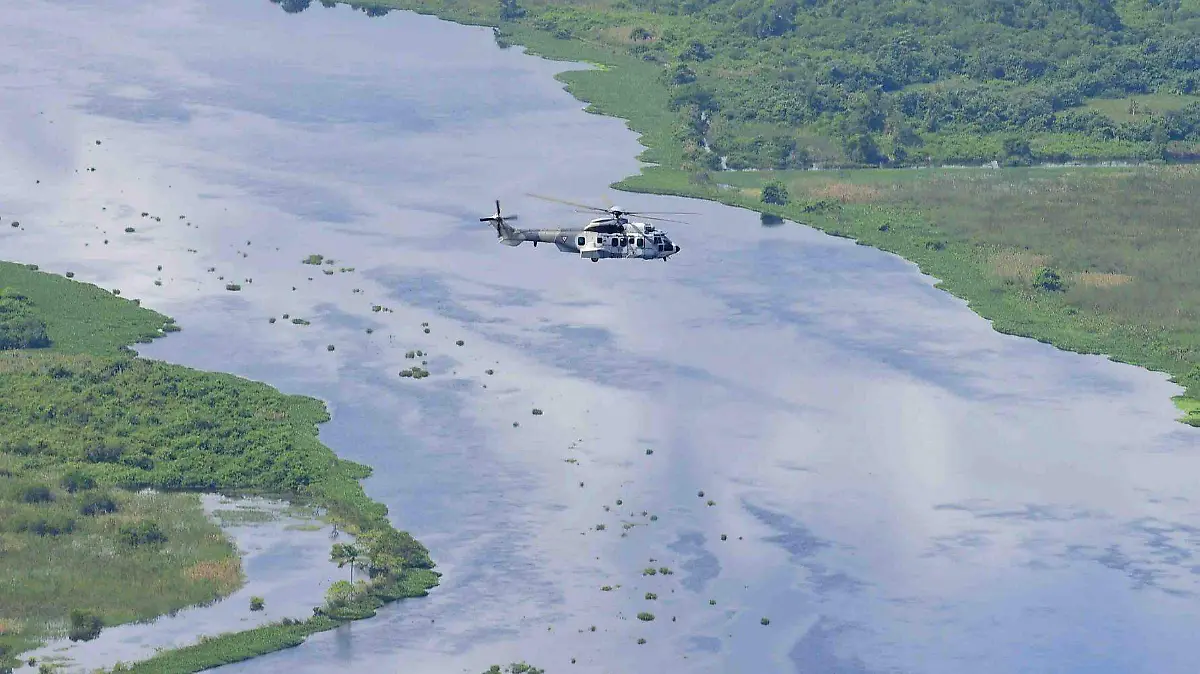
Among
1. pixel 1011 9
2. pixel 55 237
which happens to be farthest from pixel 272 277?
pixel 1011 9

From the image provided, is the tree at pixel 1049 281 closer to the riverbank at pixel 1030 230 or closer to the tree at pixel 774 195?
the riverbank at pixel 1030 230

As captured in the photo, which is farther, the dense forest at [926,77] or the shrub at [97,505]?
the dense forest at [926,77]

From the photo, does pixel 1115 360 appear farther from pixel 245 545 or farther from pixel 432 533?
pixel 245 545

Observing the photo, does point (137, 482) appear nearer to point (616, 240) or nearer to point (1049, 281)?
point (616, 240)

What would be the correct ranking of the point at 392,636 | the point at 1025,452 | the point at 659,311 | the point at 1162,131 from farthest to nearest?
the point at 1162,131, the point at 659,311, the point at 1025,452, the point at 392,636

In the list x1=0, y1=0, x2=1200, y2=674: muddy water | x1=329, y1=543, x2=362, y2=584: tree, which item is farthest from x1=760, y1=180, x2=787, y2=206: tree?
x1=329, y1=543, x2=362, y2=584: tree

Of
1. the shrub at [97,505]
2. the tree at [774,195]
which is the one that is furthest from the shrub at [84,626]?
the tree at [774,195]

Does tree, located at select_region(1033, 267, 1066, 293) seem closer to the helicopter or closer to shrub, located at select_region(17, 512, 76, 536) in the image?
the helicopter
